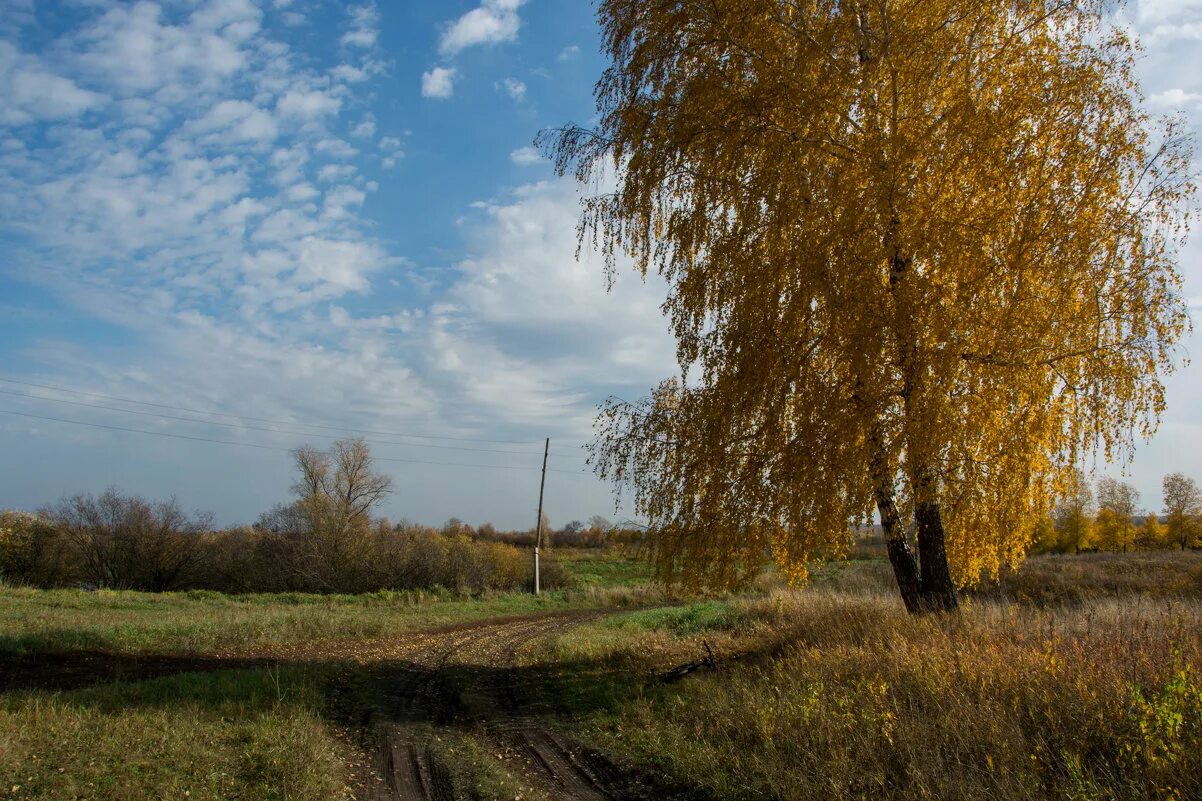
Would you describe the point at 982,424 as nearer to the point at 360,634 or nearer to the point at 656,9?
the point at 656,9

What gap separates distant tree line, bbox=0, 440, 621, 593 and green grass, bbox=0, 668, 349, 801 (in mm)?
27325

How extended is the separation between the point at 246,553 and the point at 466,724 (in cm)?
3928

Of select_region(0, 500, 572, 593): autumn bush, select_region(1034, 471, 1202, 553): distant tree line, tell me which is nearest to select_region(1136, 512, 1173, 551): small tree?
select_region(1034, 471, 1202, 553): distant tree line

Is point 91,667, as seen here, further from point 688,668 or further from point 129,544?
point 129,544

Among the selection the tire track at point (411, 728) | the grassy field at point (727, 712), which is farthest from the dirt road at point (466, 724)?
the grassy field at point (727, 712)

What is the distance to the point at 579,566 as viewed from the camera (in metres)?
55.2

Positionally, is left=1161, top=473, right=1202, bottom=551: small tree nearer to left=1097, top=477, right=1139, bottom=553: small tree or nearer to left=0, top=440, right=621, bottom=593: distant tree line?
left=1097, top=477, right=1139, bottom=553: small tree

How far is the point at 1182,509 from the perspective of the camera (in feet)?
176

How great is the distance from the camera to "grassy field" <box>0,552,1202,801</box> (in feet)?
16.7

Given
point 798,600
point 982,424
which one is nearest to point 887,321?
point 982,424

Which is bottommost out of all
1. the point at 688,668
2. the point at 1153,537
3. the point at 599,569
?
the point at 599,569

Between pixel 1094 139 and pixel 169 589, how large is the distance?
48.3 metres

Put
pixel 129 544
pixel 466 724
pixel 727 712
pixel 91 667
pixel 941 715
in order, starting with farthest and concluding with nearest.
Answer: pixel 129 544 < pixel 91 667 < pixel 466 724 < pixel 727 712 < pixel 941 715

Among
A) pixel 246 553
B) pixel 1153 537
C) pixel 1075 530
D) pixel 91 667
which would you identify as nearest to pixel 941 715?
pixel 91 667
